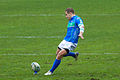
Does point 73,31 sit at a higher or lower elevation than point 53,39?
higher

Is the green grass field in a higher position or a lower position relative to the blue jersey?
lower

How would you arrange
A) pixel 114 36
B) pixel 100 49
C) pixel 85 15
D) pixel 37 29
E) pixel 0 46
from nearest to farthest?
pixel 100 49
pixel 0 46
pixel 114 36
pixel 37 29
pixel 85 15

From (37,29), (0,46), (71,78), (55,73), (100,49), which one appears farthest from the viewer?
(37,29)

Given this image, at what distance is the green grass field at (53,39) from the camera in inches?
437

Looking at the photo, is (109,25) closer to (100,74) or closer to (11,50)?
(11,50)

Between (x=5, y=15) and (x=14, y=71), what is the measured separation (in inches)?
544

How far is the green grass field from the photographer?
11.1 meters

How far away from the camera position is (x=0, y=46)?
645 inches

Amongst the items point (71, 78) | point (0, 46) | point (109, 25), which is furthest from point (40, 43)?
point (71, 78)

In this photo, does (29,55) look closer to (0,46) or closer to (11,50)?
(11,50)

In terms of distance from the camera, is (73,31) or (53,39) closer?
(73,31)

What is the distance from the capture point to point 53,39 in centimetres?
1795

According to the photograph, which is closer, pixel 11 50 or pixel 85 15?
pixel 11 50

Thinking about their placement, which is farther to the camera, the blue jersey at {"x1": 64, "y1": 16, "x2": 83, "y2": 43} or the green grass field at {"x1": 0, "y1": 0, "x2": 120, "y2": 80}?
the green grass field at {"x1": 0, "y1": 0, "x2": 120, "y2": 80}
